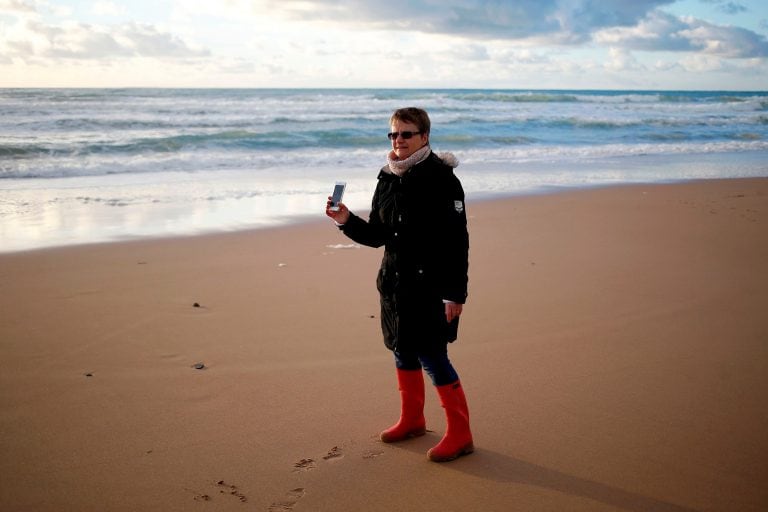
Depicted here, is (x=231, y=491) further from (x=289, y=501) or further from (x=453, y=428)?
(x=453, y=428)

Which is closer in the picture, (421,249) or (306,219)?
(421,249)

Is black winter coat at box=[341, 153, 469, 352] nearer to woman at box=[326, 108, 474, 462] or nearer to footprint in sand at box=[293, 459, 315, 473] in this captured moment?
woman at box=[326, 108, 474, 462]

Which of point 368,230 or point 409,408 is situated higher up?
point 368,230

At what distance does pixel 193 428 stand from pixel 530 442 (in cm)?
180

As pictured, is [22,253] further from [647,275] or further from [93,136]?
[93,136]

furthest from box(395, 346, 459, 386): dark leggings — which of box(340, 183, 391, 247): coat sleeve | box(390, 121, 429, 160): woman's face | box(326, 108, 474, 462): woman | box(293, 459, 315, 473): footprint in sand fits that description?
box(390, 121, 429, 160): woman's face

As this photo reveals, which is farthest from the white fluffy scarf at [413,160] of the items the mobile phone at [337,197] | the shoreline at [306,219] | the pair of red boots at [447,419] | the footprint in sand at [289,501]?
the shoreline at [306,219]

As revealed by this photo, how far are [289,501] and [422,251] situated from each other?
4.19 ft

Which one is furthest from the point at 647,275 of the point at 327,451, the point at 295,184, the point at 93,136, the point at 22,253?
the point at 93,136

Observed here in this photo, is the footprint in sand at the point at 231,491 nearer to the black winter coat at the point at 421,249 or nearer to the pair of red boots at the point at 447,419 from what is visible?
the pair of red boots at the point at 447,419

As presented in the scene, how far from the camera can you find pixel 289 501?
288 centimetres

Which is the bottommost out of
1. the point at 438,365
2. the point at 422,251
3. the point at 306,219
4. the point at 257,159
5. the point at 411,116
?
the point at 306,219

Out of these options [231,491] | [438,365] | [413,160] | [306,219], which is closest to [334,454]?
[231,491]

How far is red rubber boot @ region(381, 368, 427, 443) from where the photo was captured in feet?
11.1
